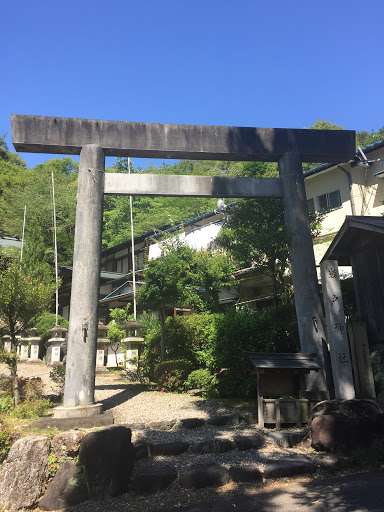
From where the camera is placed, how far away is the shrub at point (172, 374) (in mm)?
11758

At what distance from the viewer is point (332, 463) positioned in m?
6.12

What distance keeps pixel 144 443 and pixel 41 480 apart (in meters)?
1.69

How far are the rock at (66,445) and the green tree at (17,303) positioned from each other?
3.32 metres

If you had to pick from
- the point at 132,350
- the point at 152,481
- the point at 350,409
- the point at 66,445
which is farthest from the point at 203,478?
the point at 132,350

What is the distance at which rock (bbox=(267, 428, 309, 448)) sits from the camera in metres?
7.11

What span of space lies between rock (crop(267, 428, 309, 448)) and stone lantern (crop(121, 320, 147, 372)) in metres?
9.22

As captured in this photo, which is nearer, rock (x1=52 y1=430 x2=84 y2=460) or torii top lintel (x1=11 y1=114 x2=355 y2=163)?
rock (x1=52 y1=430 x2=84 y2=460)

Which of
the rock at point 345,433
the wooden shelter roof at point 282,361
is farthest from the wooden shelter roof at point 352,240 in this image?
the rock at point 345,433

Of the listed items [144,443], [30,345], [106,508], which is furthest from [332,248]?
[30,345]

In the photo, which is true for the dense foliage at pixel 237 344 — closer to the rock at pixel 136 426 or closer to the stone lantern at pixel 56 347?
the rock at pixel 136 426

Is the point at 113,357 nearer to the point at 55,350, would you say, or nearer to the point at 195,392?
the point at 55,350

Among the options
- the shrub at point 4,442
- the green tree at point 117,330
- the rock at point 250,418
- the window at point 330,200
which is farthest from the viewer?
the green tree at point 117,330

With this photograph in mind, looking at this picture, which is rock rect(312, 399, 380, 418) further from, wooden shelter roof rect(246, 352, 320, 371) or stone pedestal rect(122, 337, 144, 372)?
stone pedestal rect(122, 337, 144, 372)

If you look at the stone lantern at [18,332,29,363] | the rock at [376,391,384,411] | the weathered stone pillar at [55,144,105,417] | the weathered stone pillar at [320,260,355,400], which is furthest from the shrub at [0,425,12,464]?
the stone lantern at [18,332,29,363]
